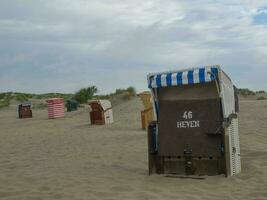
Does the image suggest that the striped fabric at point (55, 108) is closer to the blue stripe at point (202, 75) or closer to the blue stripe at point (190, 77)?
the blue stripe at point (190, 77)

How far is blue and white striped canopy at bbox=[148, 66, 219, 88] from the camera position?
8617 millimetres

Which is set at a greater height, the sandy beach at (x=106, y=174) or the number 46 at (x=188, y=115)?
the number 46 at (x=188, y=115)

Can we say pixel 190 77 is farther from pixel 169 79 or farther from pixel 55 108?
pixel 55 108

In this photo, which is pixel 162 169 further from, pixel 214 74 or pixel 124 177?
pixel 214 74

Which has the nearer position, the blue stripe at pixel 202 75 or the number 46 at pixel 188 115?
the blue stripe at pixel 202 75

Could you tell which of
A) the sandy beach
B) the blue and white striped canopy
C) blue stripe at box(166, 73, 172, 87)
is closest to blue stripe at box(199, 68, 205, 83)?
the blue and white striped canopy

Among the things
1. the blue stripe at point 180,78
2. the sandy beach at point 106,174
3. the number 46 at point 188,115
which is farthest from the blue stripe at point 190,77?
the sandy beach at point 106,174

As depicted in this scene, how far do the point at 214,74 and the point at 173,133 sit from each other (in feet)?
4.01

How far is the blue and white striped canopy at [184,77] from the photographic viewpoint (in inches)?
339

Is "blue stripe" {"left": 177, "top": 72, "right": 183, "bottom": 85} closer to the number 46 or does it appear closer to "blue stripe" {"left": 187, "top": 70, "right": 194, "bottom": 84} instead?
"blue stripe" {"left": 187, "top": 70, "right": 194, "bottom": 84}

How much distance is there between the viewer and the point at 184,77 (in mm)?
8836

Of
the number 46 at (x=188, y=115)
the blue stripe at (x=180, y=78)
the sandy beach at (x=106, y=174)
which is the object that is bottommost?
the sandy beach at (x=106, y=174)

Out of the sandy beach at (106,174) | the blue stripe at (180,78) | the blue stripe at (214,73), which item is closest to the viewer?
the sandy beach at (106,174)

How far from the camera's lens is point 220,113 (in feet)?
28.8
